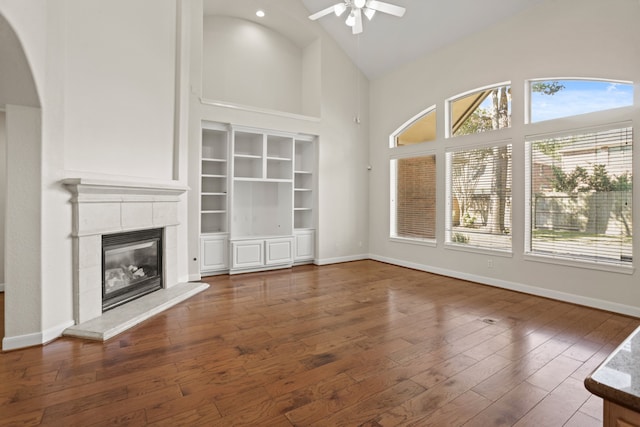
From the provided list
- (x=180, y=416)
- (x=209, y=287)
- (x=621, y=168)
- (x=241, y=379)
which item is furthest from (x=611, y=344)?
(x=209, y=287)

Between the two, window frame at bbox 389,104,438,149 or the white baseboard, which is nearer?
the white baseboard

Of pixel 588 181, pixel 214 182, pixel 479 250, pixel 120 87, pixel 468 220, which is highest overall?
pixel 120 87

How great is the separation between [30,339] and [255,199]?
399 centimetres

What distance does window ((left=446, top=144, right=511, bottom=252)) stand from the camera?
4.96 m

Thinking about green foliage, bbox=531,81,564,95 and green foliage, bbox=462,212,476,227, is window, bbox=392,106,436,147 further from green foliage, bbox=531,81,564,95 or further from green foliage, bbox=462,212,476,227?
green foliage, bbox=531,81,564,95

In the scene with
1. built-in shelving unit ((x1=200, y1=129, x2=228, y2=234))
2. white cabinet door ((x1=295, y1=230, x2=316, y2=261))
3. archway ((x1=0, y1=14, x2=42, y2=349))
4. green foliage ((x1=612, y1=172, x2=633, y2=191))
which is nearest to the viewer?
archway ((x1=0, y1=14, x2=42, y2=349))

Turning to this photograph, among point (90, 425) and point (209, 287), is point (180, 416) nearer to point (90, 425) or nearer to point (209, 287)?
point (90, 425)

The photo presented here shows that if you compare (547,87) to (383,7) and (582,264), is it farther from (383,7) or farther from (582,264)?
(383,7)

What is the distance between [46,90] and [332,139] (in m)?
4.71

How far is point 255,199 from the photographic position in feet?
21.0

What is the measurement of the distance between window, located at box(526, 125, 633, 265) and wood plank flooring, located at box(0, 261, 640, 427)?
80cm

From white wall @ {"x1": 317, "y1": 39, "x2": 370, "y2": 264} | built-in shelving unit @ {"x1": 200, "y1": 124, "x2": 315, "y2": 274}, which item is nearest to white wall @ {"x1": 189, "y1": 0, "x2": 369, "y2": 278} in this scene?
white wall @ {"x1": 317, "y1": 39, "x2": 370, "y2": 264}

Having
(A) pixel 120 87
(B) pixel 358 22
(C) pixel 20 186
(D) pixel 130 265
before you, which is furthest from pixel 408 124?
(C) pixel 20 186

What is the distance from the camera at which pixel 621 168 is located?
3.85 metres
